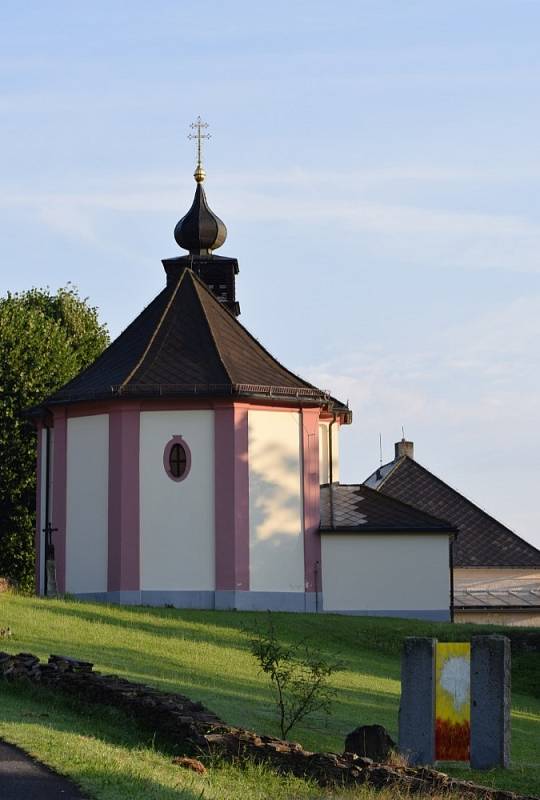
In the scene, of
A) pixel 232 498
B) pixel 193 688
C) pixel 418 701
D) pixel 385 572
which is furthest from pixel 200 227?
pixel 418 701

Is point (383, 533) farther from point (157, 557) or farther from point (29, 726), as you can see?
point (29, 726)

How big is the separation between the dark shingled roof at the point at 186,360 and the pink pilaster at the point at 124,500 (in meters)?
0.75

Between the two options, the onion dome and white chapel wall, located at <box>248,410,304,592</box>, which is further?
the onion dome

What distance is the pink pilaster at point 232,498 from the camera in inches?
1336

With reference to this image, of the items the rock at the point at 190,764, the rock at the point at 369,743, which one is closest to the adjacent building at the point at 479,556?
the rock at the point at 369,743

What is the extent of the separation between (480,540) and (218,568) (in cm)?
1961

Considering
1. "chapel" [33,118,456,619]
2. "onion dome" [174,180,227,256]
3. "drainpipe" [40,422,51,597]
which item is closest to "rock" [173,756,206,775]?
"chapel" [33,118,456,619]

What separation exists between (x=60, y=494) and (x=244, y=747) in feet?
75.2

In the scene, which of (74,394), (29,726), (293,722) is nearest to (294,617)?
(74,394)

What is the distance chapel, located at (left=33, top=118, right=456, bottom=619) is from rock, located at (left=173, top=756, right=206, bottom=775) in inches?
827

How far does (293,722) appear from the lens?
54.0 ft

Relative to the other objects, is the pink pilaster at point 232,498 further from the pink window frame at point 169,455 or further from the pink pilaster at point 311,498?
the pink pilaster at point 311,498

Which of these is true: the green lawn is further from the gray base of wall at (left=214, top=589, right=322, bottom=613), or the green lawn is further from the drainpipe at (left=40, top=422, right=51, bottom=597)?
the drainpipe at (left=40, top=422, right=51, bottom=597)

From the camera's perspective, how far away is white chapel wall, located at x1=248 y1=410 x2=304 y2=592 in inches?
1358
